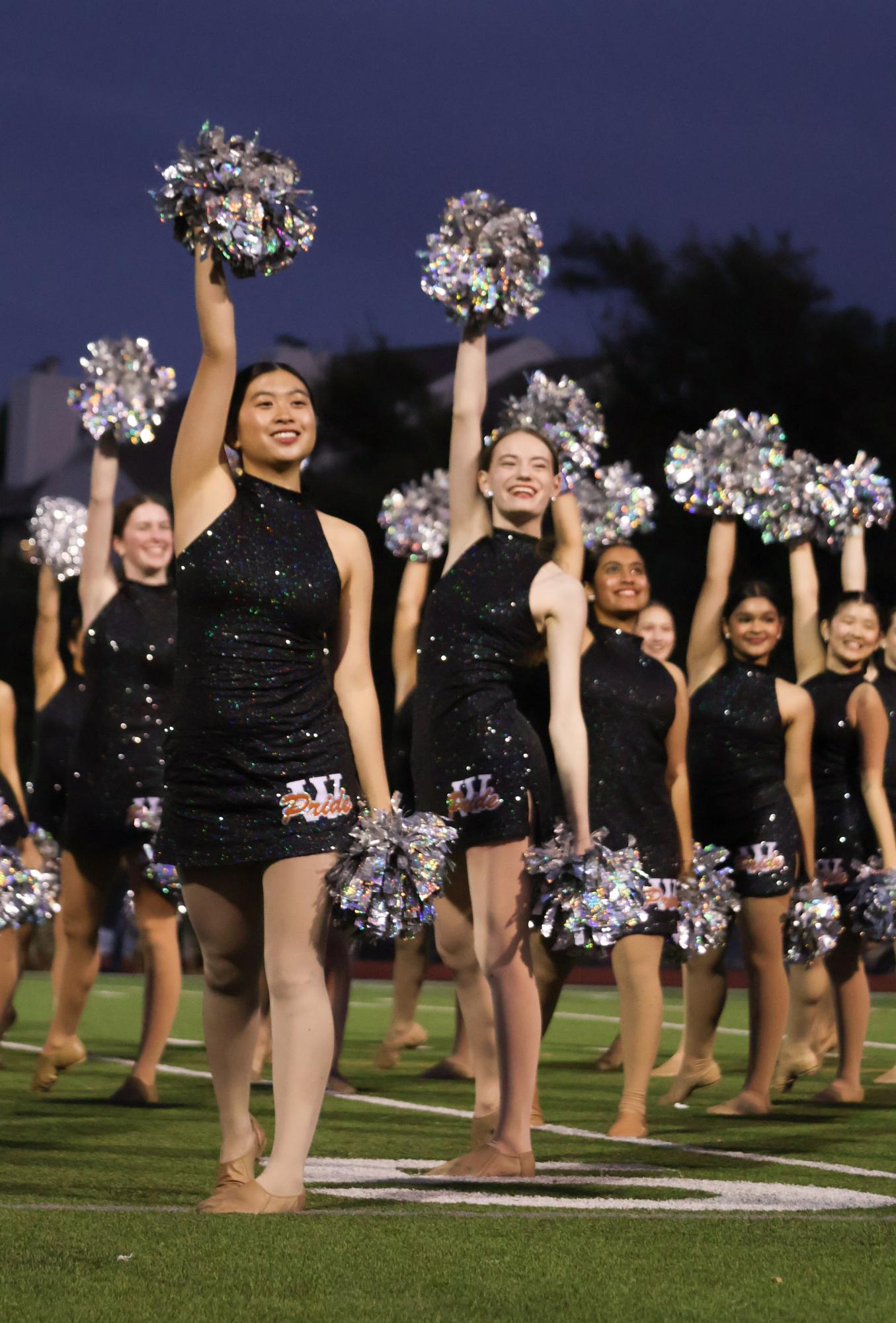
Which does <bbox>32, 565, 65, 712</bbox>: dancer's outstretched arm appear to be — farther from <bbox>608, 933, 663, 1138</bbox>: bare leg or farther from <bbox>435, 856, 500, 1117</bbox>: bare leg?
<bbox>435, 856, 500, 1117</bbox>: bare leg

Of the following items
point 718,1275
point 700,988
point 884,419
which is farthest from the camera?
point 884,419

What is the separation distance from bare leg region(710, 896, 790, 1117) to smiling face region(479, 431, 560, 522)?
262cm

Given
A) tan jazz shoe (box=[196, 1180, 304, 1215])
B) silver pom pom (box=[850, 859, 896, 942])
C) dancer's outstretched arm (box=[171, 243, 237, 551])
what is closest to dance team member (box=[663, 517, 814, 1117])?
silver pom pom (box=[850, 859, 896, 942])

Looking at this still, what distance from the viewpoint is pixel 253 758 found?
→ 5.17 meters

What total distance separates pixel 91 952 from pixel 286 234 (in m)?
3.97

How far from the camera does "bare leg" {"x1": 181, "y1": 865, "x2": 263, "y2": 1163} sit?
17.1 ft

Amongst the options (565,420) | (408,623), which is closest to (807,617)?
(565,420)

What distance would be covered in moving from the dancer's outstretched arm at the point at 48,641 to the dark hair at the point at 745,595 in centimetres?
290

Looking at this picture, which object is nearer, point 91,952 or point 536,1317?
point 536,1317

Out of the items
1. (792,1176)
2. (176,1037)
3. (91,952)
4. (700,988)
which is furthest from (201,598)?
(176,1037)

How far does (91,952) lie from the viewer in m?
8.48

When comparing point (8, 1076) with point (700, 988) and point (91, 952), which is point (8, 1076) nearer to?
point (91, 952)

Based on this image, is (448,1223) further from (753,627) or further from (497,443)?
(753,627)

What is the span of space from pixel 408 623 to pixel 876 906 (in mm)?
2363
